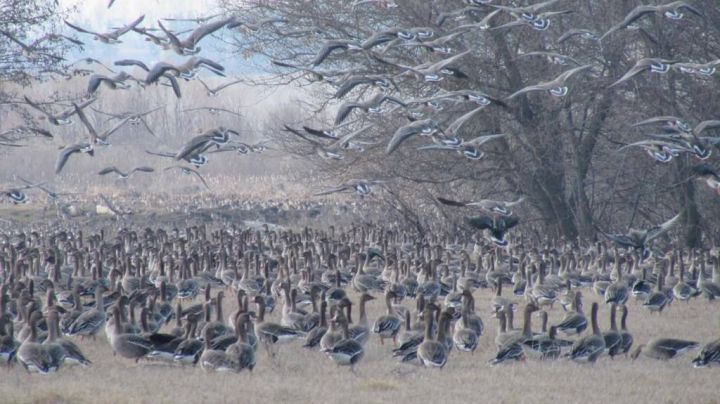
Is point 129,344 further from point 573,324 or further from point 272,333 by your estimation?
point 573,324

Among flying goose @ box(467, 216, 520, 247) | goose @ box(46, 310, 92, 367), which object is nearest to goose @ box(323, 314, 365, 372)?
goose @ box(46, 310, 92, 367)

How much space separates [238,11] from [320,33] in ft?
9.38

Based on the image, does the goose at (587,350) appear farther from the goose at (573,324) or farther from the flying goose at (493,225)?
the flying goose at (493,225)

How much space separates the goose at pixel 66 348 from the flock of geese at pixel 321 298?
0.02 metres

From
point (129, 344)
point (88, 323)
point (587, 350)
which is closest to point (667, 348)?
point (587, 350)

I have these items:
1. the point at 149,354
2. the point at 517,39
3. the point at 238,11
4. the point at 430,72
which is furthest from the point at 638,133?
the point at 149,354

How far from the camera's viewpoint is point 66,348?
12695 mm

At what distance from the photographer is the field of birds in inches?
511

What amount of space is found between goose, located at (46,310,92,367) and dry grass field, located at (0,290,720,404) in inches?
4.9

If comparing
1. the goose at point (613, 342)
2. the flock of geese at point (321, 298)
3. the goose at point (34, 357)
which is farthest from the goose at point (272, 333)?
the goose at point (613, 342)

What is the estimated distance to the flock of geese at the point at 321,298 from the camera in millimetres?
→ 13367

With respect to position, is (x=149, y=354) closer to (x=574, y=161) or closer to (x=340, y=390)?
(x=340, y=390)

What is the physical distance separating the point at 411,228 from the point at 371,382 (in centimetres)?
2019

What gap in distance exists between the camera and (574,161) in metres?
28.3
